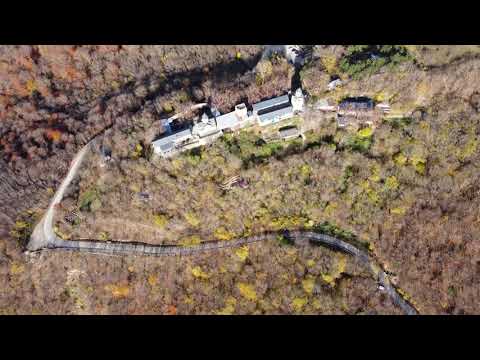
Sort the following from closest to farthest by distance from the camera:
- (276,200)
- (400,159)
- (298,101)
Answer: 1. (298,101)
2. (400,159)
3. (276,200)

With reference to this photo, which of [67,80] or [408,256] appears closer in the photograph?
[408,256]

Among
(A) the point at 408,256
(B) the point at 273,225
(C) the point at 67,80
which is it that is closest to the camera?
(A) the point at 408,256

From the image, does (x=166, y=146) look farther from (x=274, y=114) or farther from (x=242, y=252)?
(x=242, y=252)

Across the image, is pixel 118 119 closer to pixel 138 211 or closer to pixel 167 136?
pixel 167 136

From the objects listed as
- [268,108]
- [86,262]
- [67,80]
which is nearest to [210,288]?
[86,262]

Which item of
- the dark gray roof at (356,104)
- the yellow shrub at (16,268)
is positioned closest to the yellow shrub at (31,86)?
the yellow shrub at (16,268)

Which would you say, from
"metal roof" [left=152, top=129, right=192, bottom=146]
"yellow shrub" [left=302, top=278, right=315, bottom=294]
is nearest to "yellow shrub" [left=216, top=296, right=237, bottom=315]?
"yellow shrub" [left=302, top=278, right=315, bottom=294]

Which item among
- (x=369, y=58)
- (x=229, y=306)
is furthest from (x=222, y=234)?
(x=369, y=58)
